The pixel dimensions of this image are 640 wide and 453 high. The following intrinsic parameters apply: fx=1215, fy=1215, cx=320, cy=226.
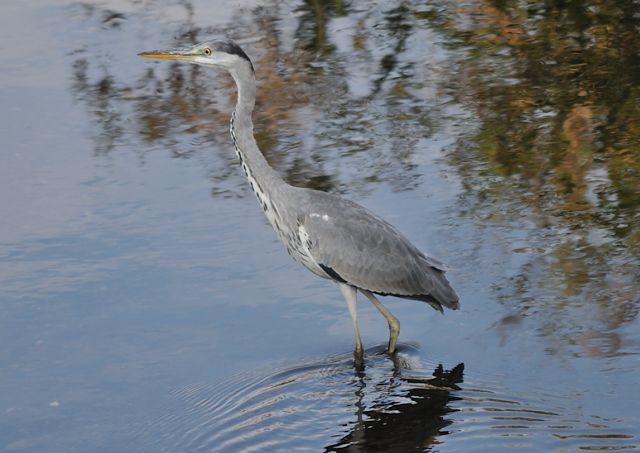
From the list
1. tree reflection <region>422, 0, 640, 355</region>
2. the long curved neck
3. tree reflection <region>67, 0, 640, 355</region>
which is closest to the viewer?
the long curved neck

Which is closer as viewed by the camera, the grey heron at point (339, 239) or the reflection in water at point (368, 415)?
the reflection in water at point (368, 415)

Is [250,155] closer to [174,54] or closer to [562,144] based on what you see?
[174,54]

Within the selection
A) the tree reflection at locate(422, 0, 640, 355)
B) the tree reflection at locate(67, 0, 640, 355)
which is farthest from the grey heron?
the tree reflection at locate(422, 0, 640, 355)

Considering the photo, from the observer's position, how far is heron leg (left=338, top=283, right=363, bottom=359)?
7.03m

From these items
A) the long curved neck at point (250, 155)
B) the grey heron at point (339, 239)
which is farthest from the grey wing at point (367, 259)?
the long curved neck at point (250, 155)

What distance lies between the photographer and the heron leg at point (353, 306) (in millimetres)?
7027

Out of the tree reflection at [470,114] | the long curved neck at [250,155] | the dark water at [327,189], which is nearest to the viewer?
the dark water at [327,189]

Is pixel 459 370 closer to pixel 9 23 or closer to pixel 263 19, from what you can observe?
pixel 263 19

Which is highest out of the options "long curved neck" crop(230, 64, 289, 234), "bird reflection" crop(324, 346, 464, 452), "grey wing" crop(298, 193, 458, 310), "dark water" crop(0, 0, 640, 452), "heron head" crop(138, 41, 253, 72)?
"heron head" crop(138, 41, 253, 72)

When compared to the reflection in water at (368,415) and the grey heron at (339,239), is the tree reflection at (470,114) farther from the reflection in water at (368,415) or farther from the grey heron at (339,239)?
the reflection in water at (368,415)

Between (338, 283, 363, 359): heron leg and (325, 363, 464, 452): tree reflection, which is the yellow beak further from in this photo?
(325, 363, 464, 452): tree reflection

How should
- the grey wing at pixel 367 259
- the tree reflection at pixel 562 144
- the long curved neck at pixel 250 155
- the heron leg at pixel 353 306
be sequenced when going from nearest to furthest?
the heron leg at pixel 353 306 → the grey wing at pixel 367 259 → the long curved neck at pixel 250 155 → the tree reflection at pixel 562 144

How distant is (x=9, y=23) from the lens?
1353 cm

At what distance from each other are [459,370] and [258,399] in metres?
1.15
